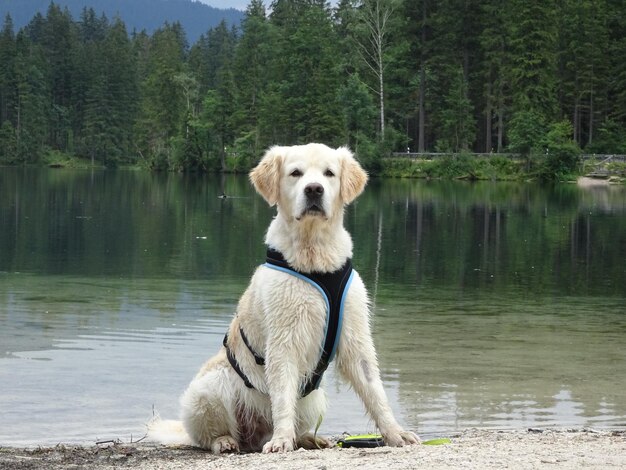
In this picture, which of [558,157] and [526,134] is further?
[526,134]

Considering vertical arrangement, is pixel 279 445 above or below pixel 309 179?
below

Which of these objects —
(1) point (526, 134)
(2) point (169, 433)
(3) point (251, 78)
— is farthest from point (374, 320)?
(3) point (251, 78)

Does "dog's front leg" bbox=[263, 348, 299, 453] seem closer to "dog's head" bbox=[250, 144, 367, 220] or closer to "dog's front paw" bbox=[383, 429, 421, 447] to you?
"dog's front paw" bbox=[383, 429, 421, 447]

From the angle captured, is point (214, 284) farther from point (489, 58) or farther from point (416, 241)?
point (489, 58)

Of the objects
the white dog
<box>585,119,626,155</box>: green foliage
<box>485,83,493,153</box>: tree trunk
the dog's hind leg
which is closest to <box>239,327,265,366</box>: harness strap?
the white dog

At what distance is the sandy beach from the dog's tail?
0.10 metres

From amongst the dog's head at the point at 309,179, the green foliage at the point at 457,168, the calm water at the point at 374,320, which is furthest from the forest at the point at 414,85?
the dog's head at the point at 309,179

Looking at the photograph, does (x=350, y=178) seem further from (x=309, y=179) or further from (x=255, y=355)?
(x=255, y=355)

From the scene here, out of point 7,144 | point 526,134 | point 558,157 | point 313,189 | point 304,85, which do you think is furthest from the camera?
point 7,144

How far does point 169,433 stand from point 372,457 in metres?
2.21

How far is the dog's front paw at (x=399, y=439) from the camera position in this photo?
22.5 ft

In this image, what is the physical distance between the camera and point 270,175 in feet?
22.9

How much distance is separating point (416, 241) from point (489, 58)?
6056 centimetres

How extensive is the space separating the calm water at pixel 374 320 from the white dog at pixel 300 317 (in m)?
2.26
